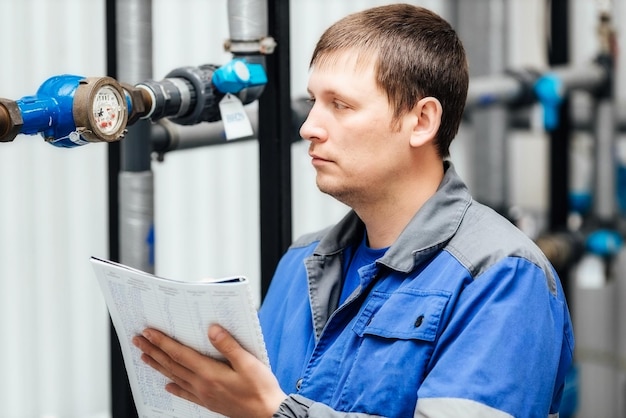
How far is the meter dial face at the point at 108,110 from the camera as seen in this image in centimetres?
137

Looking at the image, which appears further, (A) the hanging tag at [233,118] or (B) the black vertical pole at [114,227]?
(B) the black vertical pole at [114,227]

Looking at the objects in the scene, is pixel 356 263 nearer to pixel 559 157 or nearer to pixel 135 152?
pixel 135 152

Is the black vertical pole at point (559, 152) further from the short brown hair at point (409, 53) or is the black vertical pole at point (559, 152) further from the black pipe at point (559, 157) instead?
the short brown hair at point (409, 53)

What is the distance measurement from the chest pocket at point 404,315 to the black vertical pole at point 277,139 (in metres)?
0.56

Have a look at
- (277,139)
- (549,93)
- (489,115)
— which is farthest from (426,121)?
(489,115)

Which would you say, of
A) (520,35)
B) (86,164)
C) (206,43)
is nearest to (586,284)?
(520,35)

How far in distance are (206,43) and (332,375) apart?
1.61 meters

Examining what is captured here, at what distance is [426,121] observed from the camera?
54.8 inches

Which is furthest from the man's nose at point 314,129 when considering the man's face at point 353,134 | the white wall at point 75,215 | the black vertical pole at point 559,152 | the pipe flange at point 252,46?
the black vertical pole at point 559,152

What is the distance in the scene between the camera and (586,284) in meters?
3.38

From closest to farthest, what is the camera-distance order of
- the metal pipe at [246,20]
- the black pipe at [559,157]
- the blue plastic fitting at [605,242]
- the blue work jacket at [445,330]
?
the blue work jacket at [445,330], the metal pipe at [246,20], the blue plastic fitting at [605,242], the black pipe at [559,157]

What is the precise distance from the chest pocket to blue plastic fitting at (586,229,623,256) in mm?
2167

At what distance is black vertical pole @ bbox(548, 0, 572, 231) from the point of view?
345 centimetres

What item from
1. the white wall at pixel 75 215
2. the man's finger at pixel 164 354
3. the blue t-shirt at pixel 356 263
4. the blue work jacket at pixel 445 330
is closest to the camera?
the blue work jacket at pixel 445 330
